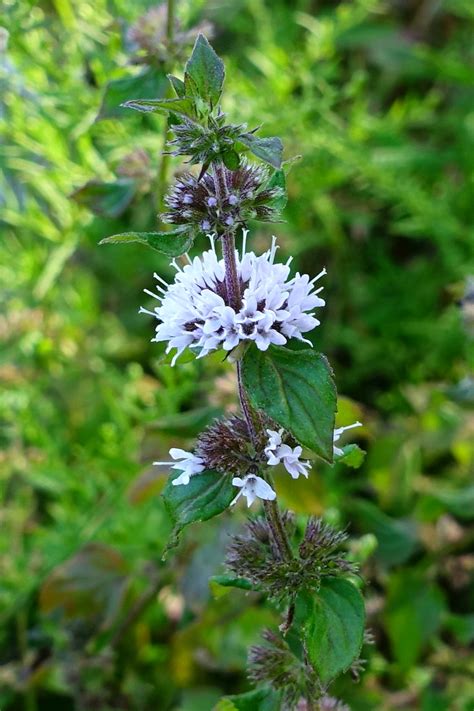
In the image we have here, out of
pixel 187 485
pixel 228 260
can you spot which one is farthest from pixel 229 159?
pixel 187 485

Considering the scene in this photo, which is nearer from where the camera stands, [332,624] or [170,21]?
[332,624]

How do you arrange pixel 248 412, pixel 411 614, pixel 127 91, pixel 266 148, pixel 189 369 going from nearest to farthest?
pixel 266 148, pixel 248 412, pixel 127 91, pixel 189 369, pixel 411 614

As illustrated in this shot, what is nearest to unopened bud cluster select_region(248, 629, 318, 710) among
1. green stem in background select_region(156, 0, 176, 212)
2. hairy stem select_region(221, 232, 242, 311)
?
hairy stem select_region(221, 232, 242, 311)

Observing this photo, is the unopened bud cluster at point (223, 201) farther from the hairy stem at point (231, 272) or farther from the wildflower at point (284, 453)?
the wildflower at point (284, 453)

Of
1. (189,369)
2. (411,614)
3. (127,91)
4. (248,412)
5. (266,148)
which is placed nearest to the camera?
(266,148)

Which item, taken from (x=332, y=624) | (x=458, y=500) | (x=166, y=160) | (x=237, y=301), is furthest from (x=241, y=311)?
(x=458, y=500)

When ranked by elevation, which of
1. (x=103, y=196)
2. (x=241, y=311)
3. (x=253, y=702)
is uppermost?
(x=103, y=196)

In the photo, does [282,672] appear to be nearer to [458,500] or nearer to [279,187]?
[279,187]
